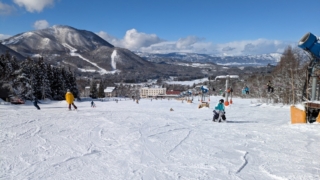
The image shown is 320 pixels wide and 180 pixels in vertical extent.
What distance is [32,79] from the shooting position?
44.0 metres

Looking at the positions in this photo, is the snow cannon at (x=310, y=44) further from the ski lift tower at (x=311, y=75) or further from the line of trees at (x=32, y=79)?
the line of trees at (x=32, y=79)

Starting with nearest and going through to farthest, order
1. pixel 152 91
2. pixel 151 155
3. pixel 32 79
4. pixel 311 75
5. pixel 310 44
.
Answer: pixel 151 155 → pixel 310 44 → pixel 311 75 → pixel 32 79 → pixel 152 91

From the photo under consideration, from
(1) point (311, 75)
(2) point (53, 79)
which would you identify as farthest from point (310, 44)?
(2) point (53, 79)

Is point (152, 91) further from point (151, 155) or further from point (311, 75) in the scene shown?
point (151, 155)

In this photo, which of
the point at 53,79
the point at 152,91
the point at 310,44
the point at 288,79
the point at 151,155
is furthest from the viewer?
the point at 152,91

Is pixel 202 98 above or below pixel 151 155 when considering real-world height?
above

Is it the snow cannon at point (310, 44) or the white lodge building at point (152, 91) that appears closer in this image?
the snow cannon at point (310, 44)

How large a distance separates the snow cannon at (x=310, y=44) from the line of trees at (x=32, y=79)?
134 ft

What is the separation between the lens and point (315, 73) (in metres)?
11.4

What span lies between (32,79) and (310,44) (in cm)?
4451

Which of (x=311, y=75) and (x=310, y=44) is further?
(x=311, y=75)

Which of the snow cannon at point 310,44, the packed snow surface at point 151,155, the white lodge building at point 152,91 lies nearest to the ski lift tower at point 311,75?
the snow cannon at point 310,44

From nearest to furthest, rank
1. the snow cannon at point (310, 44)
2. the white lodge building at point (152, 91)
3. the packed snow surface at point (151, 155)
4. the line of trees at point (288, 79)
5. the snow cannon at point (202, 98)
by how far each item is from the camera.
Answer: the packed snow surface at point (151, 155), the snow cannon at point (310, 44), the snow cannon at point (202, 98), the line of trees at point (288, 79), the white lodge building at point (152, 91)

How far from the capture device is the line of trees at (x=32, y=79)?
40.3 meters
